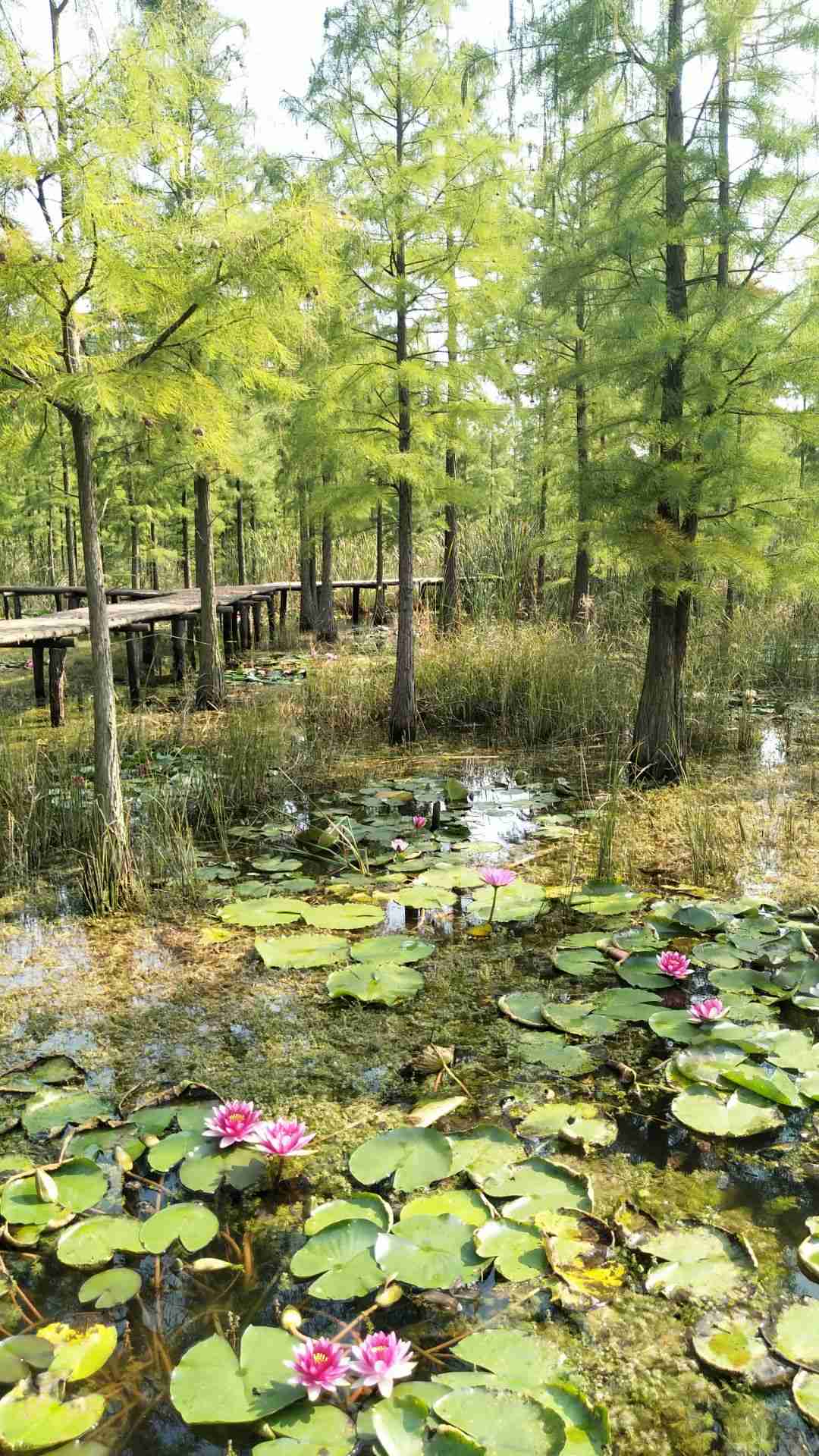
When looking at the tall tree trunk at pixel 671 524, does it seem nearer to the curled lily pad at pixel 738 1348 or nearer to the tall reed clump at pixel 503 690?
the tall reed clump at pixel 503 690

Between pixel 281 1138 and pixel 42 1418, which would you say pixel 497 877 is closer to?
pixel 281 1138

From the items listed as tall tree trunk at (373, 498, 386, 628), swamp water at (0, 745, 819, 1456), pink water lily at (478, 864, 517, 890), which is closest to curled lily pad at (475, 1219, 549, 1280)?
swamp water at (0, 745, 819, 1456)

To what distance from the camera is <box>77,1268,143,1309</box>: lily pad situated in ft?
5.75

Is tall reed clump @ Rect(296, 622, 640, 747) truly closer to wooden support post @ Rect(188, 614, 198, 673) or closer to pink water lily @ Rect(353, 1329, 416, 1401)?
wooden support post @ Rect(188, 614, 198, 673)

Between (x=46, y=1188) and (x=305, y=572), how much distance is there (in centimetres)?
1160

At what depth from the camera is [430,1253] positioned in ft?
5.97

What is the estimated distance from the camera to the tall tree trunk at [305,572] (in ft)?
37.7

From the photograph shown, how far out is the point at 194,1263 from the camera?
1851 millimetres

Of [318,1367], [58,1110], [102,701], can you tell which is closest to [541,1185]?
[318,1367]

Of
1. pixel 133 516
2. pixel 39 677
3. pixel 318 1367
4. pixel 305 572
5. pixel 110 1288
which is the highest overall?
pixel 133 516

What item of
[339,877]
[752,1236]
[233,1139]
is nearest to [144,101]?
[339,877]

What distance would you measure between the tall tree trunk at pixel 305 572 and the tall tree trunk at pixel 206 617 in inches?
121

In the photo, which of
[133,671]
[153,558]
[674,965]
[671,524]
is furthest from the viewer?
[153,558]

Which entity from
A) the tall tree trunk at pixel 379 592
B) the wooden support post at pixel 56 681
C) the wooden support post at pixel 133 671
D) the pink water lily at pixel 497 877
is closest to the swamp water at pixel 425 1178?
the pink water lily at pixel 497 877
